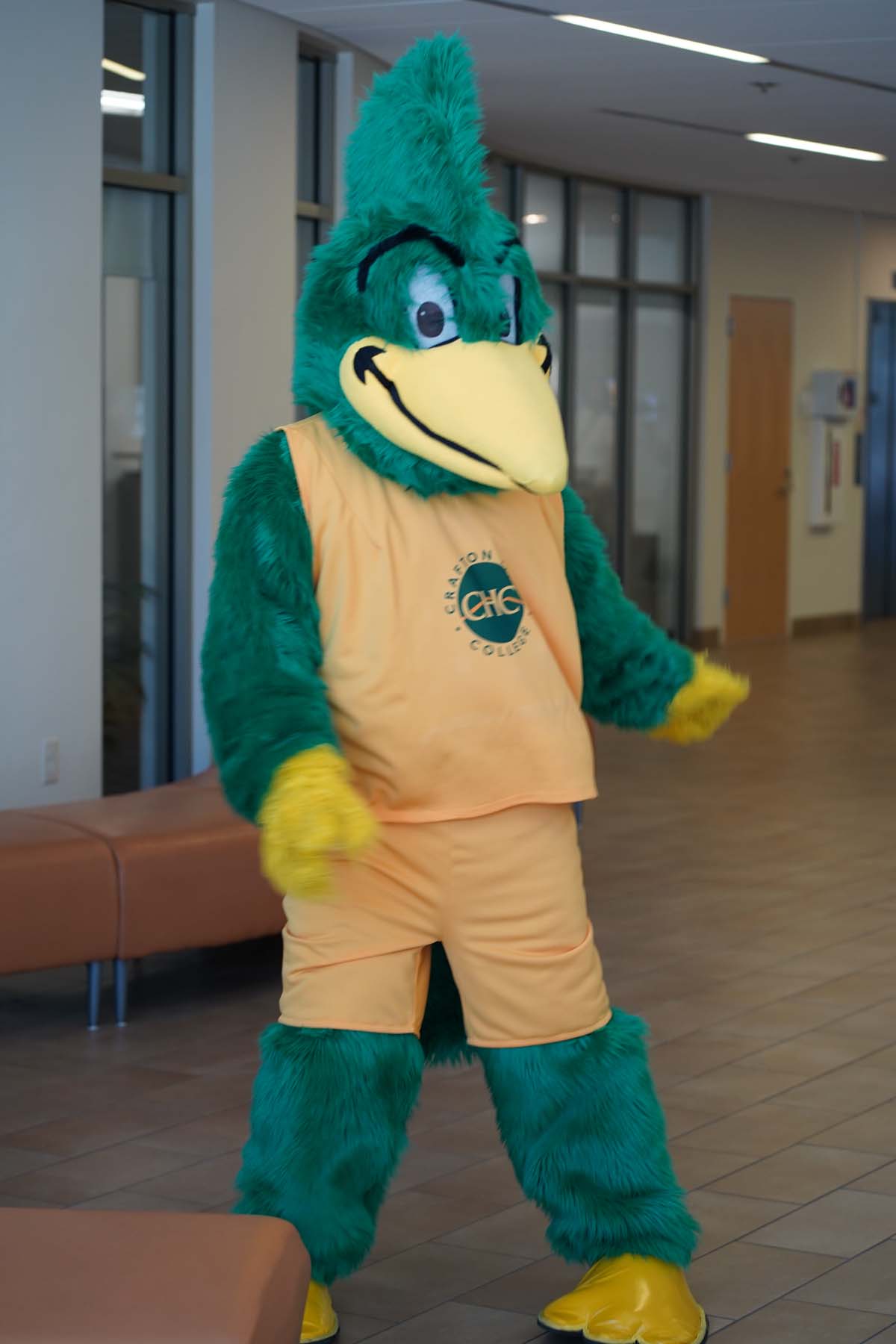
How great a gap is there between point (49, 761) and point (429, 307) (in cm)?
363

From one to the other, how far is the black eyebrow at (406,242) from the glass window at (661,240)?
33.6ft

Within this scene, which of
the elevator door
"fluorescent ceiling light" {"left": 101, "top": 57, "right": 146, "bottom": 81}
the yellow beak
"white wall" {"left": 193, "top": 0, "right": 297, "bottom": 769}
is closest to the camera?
the yellow beak

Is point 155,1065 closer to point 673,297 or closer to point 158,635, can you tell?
point 158,635

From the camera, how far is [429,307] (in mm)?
2666

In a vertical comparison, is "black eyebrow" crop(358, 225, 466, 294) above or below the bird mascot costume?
above

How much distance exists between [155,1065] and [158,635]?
277 cm

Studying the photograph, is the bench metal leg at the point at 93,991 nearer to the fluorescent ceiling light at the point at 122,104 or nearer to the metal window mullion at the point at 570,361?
the fluorescent ceiling light at the point at 122,104

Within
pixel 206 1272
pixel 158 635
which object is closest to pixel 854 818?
pixel 158 635

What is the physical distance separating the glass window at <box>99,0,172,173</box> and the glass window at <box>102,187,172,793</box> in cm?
14

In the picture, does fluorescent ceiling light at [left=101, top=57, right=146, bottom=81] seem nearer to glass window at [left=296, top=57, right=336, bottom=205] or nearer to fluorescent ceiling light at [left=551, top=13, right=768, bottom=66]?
glass window at [left=296, top=57, right=336, bottom=205]

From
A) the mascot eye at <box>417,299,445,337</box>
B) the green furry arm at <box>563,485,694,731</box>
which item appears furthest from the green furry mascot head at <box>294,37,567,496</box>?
the green furry arm at <box>563,485,694,731</box>

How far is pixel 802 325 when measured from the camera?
14.0m

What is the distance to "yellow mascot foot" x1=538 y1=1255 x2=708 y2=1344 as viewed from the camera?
2.72 metres

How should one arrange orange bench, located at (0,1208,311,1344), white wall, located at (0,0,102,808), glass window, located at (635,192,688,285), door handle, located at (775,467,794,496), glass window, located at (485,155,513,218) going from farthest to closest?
door handle, located at (775,467,794,496)
glass window, located at (635,192,688,285)
glass window, located at (485,155,513,218)
white wall, located at (0,0,102,808)
orange bench, located at (0,1208,311,1344)
